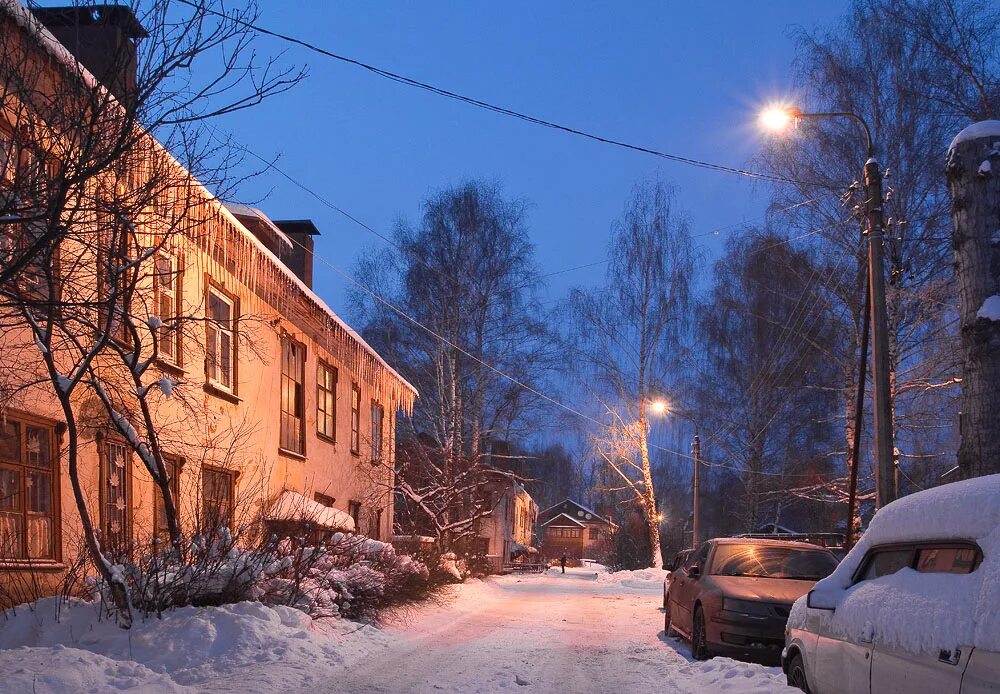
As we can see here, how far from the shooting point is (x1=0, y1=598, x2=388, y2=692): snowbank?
713 cm

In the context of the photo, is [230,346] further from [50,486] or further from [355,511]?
[355,511]

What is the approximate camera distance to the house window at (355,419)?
2319 cm

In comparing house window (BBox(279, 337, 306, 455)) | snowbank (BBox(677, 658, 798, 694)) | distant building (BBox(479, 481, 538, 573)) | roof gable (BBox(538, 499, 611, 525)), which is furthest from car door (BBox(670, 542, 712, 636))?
roof gable (BBox(538, 499, 611, 525))

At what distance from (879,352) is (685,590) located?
4.10 meters

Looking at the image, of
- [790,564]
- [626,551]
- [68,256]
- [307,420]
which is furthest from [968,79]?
[626,551]

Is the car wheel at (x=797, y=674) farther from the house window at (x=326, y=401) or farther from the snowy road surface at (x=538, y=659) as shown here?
the house window at (x=326, y=401)

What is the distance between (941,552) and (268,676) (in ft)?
18.3

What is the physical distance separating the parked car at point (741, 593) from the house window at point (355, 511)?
11.1 meters

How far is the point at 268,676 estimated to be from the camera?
7859 millimetres

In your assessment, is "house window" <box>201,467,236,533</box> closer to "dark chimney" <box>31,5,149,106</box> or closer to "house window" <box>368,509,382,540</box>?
"dark chimney" <box>31,5,149,106</box>

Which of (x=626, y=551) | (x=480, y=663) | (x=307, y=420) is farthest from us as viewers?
(x=626, y=551)

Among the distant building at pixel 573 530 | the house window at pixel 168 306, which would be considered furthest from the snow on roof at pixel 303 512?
the distant building at pixel 573 530

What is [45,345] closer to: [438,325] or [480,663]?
[480,663]

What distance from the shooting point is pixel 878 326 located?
480 inches
